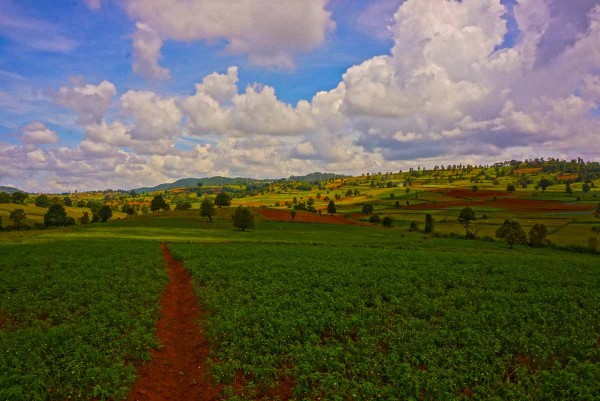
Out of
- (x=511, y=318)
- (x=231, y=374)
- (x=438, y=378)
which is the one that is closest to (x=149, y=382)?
(x=231, y=374)

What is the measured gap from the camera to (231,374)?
15.1 meters

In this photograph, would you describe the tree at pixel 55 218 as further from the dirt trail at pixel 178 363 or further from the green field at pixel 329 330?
the dirt trail at pixel 178 363

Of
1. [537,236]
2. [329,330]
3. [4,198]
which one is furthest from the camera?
[4,198]

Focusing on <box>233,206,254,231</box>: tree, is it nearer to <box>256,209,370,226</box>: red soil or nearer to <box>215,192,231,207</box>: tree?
<box>256,209,370,226</box>: red soil

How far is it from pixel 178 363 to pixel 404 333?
11489mm

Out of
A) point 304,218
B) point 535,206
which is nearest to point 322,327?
point 304,218

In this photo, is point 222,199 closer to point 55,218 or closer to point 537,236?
point 55,218

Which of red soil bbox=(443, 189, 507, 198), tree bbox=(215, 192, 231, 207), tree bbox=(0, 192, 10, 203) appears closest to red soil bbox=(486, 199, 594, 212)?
red soil bbox=(443, 189, 507, 198)

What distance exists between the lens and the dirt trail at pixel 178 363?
47.0ft

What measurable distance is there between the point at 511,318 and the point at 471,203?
151 meters

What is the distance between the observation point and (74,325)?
63.3 ft

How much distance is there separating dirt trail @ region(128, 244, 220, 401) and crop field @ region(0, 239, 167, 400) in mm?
685

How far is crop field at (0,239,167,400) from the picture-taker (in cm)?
1380

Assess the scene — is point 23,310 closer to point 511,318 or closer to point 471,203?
point 511,318
